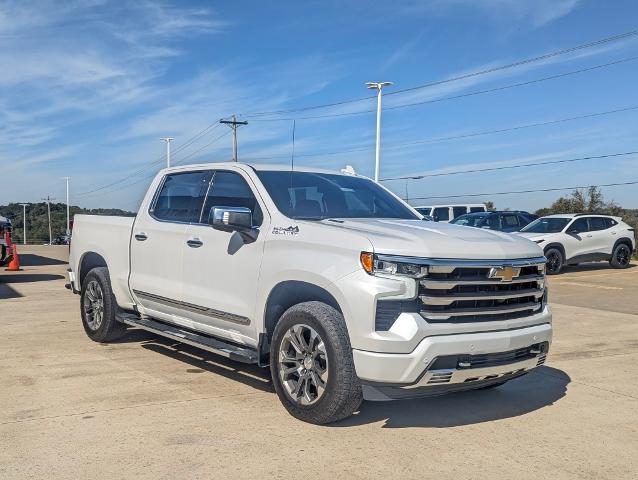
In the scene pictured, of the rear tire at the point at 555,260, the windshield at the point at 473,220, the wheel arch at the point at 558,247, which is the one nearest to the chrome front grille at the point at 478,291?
the wheel arch at the point at 558,247

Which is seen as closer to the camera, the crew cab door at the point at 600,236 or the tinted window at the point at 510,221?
the crew cab door at the point at 600,236

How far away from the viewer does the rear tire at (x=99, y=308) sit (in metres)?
7.11

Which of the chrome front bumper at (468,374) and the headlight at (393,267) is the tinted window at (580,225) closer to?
the chrome front bumper at (468,374)

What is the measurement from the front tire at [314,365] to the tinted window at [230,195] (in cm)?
105

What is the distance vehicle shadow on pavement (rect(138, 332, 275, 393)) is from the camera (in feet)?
19.3

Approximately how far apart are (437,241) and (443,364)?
0.82 m

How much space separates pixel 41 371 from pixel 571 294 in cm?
1069

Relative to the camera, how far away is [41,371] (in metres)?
6.11

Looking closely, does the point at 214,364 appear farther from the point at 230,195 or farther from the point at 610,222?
the point at 610,222

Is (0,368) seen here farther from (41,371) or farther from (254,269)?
(254,269)

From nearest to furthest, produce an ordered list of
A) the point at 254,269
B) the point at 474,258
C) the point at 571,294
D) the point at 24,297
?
the point at 474,258 → the point at 254,269 → the point at 24,297 → the point at 571,294

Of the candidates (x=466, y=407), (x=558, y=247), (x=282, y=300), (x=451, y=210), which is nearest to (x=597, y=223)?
(x=558, y=247)

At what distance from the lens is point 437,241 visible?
4.51m

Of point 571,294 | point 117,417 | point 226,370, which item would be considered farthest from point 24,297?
point 571,294
